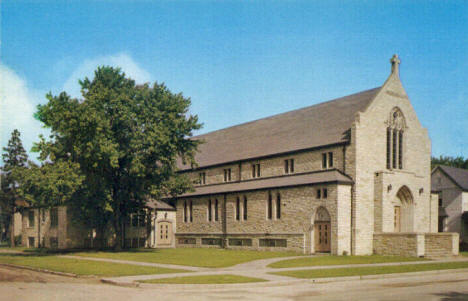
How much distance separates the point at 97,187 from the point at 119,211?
6315 mm

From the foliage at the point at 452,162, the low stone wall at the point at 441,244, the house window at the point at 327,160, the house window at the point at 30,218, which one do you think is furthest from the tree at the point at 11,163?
the foliage at the point at 452,162

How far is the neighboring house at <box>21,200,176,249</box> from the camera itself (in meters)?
52.4

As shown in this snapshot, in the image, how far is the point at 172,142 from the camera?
42.6m

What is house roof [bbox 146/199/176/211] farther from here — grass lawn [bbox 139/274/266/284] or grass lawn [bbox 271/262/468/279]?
grass lawn [bbox 139/274/266/284]

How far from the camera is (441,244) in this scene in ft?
127

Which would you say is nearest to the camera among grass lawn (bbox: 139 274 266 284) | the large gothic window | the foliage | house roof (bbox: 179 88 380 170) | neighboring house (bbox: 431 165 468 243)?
grass lawn (bbox: 139 274 266 284)

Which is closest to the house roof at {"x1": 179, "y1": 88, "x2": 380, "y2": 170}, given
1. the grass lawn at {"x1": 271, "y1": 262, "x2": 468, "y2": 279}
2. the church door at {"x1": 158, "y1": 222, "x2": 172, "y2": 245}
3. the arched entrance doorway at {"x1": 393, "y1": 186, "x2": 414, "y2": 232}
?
the arched entrance doorway at {"x1": 393, "y1": 186, "x2": 414, "y2": 232}

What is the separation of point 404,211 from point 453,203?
27.9 m

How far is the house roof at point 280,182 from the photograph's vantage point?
4208cm

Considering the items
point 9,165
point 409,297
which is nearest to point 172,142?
point 409,297

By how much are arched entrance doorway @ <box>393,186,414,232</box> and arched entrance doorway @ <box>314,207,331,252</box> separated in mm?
6832

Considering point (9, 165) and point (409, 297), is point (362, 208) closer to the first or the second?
point (409, 297)

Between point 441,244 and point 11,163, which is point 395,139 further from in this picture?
point 11,163

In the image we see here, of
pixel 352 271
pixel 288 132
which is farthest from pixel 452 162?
pixel 352 271
